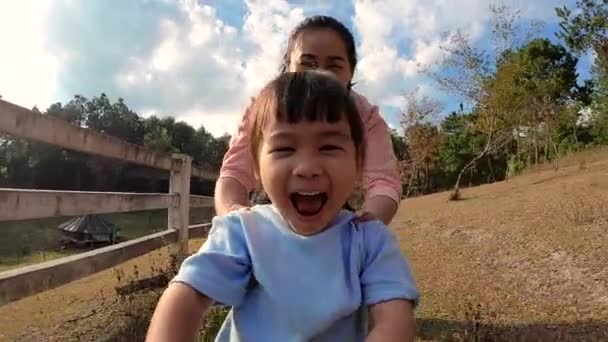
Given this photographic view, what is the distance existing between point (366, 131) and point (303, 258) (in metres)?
0.60

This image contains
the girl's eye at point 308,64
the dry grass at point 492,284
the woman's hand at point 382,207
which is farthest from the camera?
the dry grass at point 492,284

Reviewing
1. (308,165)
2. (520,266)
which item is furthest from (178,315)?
(520,266)

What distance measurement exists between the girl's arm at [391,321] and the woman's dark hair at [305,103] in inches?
12.6

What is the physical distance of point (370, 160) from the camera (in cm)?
187

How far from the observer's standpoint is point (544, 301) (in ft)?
15.5

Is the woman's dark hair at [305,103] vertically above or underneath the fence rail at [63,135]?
underneath

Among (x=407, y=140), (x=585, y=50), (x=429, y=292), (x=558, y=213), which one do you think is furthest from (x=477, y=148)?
(x=429, y=292)

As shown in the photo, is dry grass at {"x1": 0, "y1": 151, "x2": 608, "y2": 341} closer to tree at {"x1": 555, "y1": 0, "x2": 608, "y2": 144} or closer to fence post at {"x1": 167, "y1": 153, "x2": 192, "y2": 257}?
fence post at {"x1": 167, "y1": 153, "x2": 192, "y2": 257}

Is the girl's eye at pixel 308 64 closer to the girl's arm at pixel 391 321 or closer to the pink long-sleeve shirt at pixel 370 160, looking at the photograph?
the pink long-sleeve shirt at pixel 370 160

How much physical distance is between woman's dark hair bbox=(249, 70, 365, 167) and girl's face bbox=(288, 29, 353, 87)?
70cm

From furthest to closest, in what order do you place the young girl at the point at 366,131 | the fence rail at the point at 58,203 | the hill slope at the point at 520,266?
the hill slope at the point at 520,266
the fence rail at the point at 58,203
the young girl at the point at 366,131

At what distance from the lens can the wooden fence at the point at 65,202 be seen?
2469 mm

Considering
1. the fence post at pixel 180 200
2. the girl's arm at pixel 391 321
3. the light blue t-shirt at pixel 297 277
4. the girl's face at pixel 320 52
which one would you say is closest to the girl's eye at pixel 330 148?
the light blue t-shirt at pixel 297 277

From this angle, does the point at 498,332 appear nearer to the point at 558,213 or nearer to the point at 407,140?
the point at 558,213
